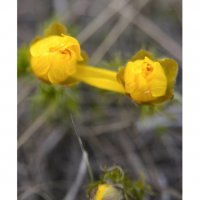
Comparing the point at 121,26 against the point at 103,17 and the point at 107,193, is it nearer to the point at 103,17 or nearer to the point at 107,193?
the point at 103,17

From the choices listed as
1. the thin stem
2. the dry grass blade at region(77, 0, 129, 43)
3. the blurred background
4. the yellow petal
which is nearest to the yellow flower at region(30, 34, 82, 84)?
the thin stem

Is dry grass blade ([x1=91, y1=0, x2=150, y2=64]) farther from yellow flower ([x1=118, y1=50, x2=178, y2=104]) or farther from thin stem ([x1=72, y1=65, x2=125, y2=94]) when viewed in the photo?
yellow flower ([x1=118, y1=50, x2=178, y2=104])

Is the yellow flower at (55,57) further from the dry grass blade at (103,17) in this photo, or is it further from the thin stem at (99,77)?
the dry grass blade at (103,17)

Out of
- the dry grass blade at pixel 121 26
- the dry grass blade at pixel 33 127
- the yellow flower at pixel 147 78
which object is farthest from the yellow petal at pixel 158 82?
the dry grass blade at pixel 121 26

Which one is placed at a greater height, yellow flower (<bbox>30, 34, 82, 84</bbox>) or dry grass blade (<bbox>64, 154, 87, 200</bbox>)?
yellow flower (<bbox>30, 34, 82, 84</bbox>)
